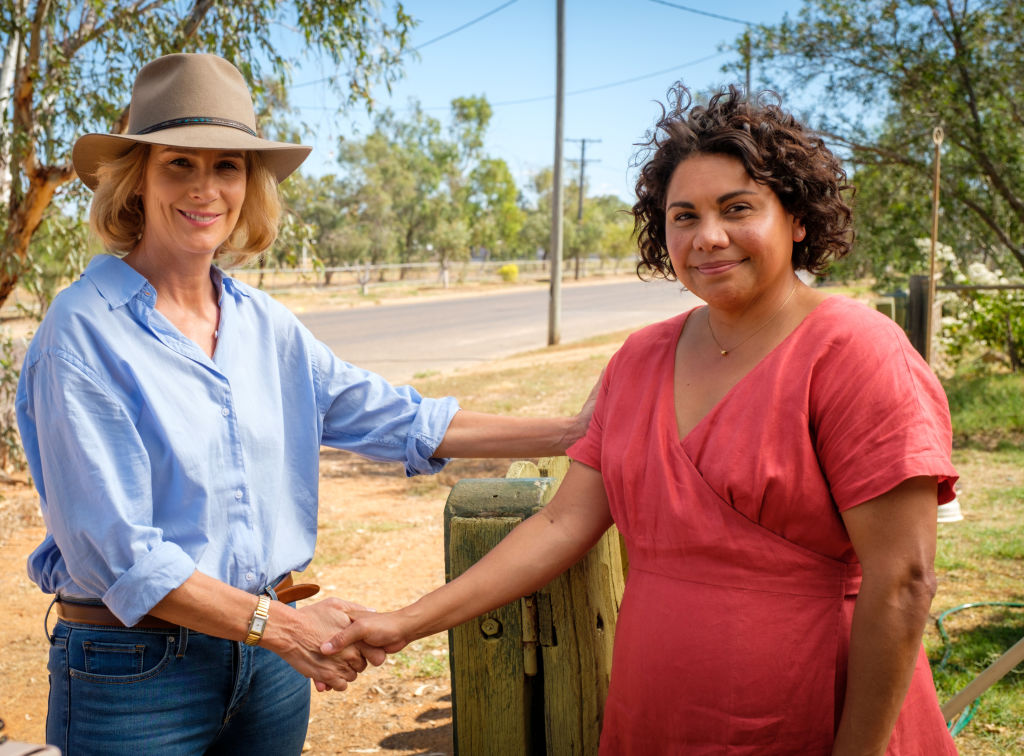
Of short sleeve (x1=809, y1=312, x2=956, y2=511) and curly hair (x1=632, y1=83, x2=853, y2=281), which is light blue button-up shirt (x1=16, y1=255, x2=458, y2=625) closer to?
curly hair (x1=632, y1=83, x2=853, y2=281)

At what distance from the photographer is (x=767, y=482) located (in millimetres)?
1566

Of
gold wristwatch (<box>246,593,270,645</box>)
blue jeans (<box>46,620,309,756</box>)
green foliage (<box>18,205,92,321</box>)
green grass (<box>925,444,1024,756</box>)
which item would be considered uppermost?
green foliage (<box>18,205,92,321</box>)

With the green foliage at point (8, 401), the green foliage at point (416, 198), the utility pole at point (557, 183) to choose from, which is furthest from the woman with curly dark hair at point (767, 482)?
the green foliage at point (416, 198)

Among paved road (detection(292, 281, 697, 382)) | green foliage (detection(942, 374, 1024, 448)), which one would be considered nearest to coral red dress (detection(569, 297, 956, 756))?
green foliage (detection(942, 374, 1024, 448))

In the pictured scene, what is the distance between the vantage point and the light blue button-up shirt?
175cm

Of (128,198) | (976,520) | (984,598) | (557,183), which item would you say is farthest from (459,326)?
(128,198)

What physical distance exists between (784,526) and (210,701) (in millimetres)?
1202

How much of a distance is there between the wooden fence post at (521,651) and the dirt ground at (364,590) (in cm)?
130

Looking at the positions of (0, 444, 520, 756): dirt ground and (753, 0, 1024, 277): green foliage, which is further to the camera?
(753, 0, 1024, 277): green foliage

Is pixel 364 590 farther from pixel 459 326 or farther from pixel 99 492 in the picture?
pixel 459 326

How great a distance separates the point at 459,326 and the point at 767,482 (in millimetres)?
19713

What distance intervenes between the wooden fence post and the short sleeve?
0.68m

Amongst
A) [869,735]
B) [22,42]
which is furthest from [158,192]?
[22,42]

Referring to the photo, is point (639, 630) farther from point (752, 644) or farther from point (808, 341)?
point (808, 341)
